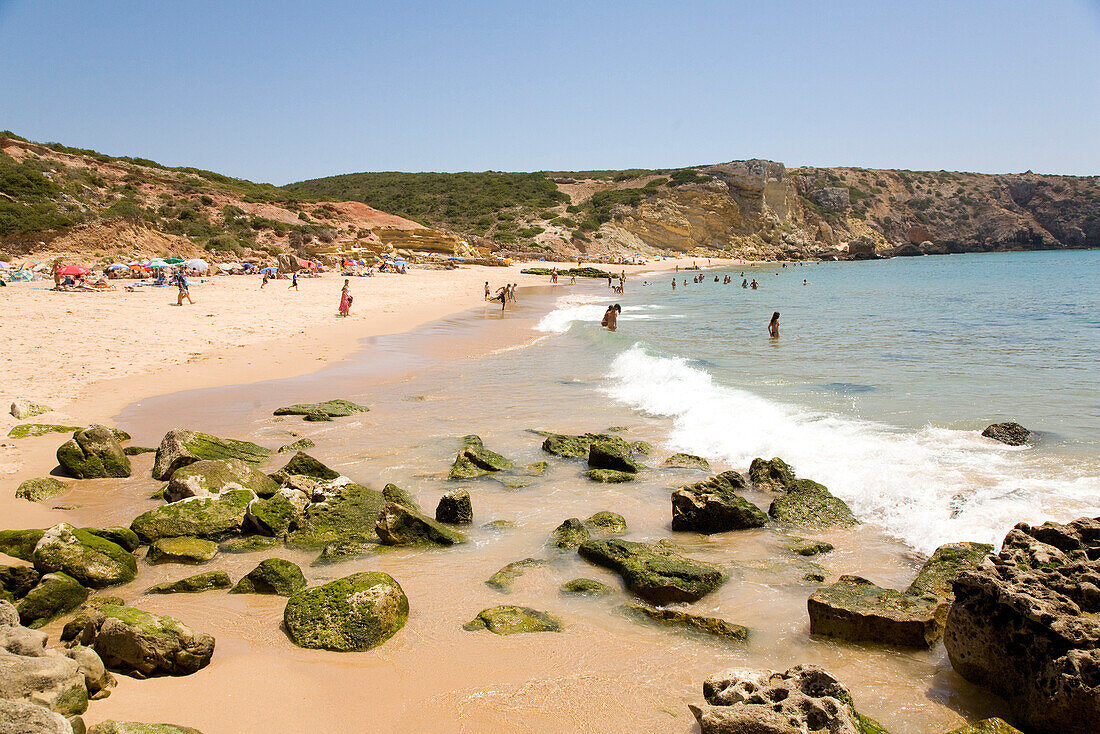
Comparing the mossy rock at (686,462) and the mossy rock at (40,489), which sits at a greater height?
the mossy rock at (40,489)

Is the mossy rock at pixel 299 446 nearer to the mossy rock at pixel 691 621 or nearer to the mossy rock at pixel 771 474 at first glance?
the mossy rock at pixel 691 621

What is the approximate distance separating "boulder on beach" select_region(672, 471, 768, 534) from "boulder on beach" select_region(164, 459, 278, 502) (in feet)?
13.5

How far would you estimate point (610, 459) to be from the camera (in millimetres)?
7797

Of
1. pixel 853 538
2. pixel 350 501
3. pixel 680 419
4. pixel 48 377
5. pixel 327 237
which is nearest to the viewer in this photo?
pixel 853 538

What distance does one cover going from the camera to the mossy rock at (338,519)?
5891 mm

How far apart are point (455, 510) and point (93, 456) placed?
428 centimetres

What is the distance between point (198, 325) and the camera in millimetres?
18328

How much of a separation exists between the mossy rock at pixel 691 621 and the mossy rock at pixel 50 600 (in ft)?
12.6

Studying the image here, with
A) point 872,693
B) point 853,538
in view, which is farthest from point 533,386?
point 872,693

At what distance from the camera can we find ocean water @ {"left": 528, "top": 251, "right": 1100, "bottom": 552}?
6574 millimetres

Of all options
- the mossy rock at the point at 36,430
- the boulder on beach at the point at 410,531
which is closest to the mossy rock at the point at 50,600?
the boulder on beach at the point at 410,531

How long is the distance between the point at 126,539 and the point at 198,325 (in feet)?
47.9

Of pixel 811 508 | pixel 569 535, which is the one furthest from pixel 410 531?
pixel 811 508

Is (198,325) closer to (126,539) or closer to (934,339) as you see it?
(126,539)
